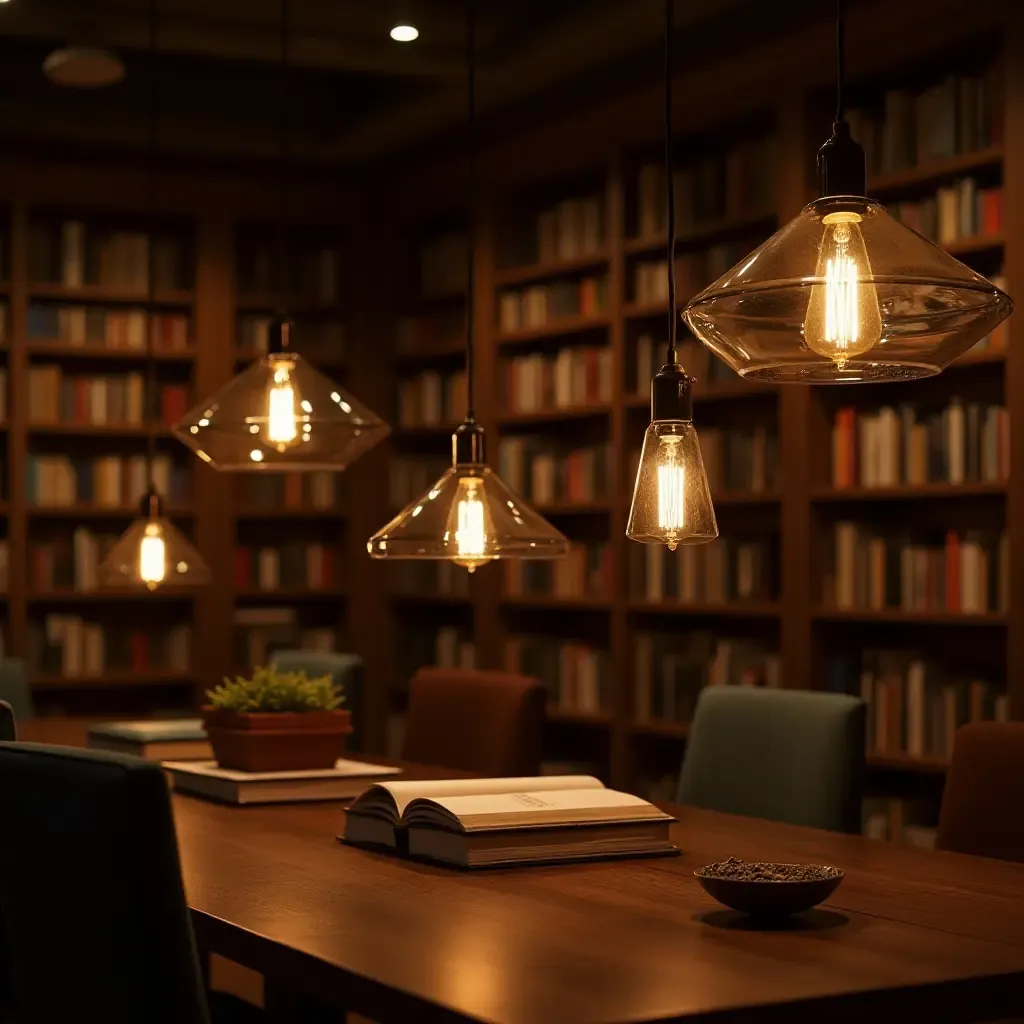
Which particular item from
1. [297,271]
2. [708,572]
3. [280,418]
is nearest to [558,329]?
[708,572]

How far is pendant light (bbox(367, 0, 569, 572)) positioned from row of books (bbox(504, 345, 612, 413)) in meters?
2.97

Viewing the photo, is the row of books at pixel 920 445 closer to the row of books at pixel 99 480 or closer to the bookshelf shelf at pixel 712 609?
the bookshelf shelf at pixel 712 609

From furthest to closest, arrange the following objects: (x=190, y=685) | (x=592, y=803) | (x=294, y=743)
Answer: (x=190, y=685) < (x=294, y=743) < (x=592, y=803)

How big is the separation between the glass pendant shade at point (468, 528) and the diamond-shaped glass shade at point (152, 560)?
5.02ft

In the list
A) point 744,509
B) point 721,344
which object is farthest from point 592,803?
point 744,509

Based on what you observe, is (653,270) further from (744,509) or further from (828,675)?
(828,675)

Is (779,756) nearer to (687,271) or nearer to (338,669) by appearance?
(338,669)

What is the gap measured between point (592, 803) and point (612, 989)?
2.88 ft

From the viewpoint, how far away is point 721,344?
1906 millimetres

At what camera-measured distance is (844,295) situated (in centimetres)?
176

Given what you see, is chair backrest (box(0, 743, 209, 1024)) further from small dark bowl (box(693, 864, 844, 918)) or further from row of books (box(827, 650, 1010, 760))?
row of books (box(827, 650, 1010, 760))

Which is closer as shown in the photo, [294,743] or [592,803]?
[592,803]

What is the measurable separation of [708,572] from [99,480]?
2486 mm

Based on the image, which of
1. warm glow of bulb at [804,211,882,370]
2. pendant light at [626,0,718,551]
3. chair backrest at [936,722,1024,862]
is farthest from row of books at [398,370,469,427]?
warm glow of bulb at [804,211,882,370]
